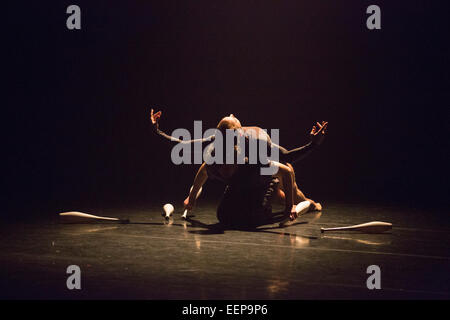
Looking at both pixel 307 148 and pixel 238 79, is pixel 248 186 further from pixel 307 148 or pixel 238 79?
pixel 238 79

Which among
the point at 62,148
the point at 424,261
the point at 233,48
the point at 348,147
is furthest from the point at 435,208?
the point at 62,148

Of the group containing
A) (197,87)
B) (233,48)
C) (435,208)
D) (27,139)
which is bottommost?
(435,208)

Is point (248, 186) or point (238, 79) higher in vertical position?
point (238, 79)

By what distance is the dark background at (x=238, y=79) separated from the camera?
23.3 feet

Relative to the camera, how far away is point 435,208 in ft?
16.5

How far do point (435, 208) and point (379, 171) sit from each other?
7.54 ft

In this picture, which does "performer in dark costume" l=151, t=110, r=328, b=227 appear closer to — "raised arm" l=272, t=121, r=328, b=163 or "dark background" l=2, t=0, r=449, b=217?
"raised arm" l=272, t=121, r=328, b=163

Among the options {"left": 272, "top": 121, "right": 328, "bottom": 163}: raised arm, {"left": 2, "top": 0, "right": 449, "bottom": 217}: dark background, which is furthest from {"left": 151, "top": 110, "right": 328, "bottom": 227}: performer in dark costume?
{"left": 2, "top": 0, "right": 449, "bottom": 217}: dark background

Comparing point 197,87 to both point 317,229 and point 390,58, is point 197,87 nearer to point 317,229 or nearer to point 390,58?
point 390,58

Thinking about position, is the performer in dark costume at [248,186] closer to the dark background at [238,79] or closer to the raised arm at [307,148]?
the raised arm at [307,148]

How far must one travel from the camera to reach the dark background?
7.11 meters

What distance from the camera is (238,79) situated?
7473 mm

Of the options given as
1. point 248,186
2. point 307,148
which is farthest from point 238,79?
point 307,148
